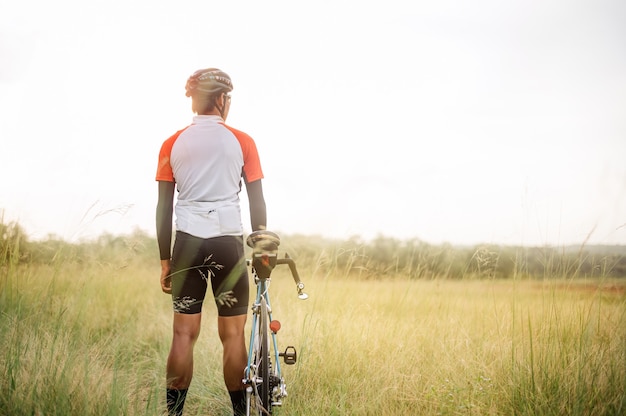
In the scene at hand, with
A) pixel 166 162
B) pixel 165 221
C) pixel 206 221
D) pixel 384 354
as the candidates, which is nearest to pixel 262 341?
pixel 206 221

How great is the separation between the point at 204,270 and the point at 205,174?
1.97 ft

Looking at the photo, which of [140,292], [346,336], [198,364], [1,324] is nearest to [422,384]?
[346,336]

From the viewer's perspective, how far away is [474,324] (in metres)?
5.48

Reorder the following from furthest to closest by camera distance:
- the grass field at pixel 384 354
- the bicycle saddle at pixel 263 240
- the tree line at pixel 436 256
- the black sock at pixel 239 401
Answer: the tree line at pixel 436 256
the black sock at pixel 239 401
the grass field at pixel 384 354
the bicycle saddle at pixel 263 240

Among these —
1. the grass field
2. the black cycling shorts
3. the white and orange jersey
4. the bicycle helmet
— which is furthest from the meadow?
the bicycle helmet

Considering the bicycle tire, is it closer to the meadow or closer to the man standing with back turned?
the man standing with back turned

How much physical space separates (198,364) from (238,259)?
6.94ft

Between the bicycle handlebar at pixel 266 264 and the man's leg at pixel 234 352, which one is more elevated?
the bicycle handlebar at pixel 266 264

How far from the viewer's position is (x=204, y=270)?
127 inches

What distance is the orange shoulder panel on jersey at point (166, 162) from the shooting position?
3.27 m

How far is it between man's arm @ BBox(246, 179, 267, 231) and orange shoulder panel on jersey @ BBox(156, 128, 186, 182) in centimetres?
50

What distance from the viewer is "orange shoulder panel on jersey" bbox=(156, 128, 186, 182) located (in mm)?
3271

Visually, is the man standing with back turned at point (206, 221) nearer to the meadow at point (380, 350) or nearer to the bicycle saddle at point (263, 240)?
the bicycle saddle at point (263, 240)

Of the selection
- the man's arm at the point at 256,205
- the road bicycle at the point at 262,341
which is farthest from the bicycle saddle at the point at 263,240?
the man's arm at the point at 256,205
